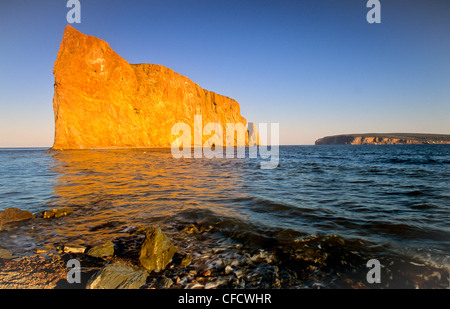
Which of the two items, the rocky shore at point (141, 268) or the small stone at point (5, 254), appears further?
the small stone at point (5, 254)

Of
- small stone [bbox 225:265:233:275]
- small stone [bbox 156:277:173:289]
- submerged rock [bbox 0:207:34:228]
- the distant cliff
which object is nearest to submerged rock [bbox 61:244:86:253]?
small stone [bbox 156:277:173:289]

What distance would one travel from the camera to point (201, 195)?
8.25 metres

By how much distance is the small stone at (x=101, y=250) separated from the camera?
3.53m

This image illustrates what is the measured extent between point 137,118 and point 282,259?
64.3 m

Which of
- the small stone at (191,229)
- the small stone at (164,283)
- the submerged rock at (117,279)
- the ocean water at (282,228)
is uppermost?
the submerged rock at (117,279)

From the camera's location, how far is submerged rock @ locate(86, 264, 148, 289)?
2625 millimetres

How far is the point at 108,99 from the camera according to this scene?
178 ft

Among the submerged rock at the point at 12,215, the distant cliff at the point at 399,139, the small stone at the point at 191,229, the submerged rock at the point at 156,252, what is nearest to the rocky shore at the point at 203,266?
Result: the submerged rock at the point at 156,252

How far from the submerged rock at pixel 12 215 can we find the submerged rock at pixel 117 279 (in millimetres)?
4425

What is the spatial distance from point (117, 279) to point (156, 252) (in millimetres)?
672

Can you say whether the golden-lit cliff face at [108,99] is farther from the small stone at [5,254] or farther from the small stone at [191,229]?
the small stone at [191,229]

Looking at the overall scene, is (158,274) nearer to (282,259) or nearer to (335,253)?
(282,259)

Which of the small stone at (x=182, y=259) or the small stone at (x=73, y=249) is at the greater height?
the small stone at (x=73, y=249)

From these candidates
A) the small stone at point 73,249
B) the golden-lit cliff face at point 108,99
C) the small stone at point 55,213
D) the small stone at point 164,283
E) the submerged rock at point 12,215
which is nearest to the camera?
the small stone at point 164,283
